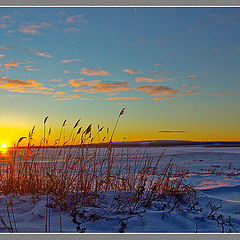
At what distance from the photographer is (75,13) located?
425cm

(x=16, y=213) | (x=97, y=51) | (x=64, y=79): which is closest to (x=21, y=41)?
(x=64, y=79)

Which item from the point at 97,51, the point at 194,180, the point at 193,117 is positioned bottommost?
the point at 194,180

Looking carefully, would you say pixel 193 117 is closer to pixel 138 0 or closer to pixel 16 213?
pixel 138 0

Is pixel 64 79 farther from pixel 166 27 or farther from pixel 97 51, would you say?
pixel 166 27

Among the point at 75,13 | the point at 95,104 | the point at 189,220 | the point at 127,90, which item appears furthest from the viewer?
the point at 127,90

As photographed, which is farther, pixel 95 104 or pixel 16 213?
pixel 95 104

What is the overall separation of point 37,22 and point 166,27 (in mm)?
1855

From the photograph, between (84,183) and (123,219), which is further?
(84,183)

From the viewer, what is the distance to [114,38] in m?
4.32

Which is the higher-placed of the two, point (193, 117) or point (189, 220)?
point (193, 117)

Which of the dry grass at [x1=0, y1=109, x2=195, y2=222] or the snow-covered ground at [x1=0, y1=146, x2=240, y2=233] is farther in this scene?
the dry grass at [x1=0, y1=109, x2=195, y2=222]

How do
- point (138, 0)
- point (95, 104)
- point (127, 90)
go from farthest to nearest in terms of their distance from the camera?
1. point (127, 90)
2. point (95, 104)
3. point (138, 0)

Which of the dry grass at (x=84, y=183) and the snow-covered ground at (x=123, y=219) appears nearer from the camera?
the snow-covered ground at (x=123, y=219)

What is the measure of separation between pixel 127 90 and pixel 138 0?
1.61 m
